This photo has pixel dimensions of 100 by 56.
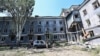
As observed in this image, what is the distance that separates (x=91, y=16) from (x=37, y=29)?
69.9 ft

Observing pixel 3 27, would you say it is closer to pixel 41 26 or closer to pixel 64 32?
pixel 41 26

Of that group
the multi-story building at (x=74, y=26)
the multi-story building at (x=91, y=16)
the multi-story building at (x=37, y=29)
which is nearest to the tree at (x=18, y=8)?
the multi-story building at (x=37, y=29)

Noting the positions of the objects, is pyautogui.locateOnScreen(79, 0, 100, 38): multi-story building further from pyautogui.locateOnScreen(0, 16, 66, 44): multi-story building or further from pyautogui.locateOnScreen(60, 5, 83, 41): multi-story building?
pyautogui.locateOnScreen(0, 16, 66, 44): multi-story building

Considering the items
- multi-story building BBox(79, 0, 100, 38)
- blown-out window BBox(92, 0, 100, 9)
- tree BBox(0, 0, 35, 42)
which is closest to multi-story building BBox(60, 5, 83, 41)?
multi-story building BBox(79, 0, 100, 38)

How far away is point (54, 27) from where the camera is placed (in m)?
48.4

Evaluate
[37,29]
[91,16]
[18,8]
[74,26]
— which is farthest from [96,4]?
[37,29]

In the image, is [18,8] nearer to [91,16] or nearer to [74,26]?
[74,26]

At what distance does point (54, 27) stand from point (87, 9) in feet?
55.0

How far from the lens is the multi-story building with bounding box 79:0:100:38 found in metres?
29.9

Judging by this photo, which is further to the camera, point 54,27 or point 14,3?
point 54,27

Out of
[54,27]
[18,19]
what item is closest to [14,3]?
[18,19]

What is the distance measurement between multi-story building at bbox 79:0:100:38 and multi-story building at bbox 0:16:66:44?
1276 centimetres

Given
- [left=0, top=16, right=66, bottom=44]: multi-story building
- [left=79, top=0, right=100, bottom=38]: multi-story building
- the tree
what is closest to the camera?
[left=79, top=0, right=100, bottom=38]: multi-story building

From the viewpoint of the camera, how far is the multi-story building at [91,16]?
29.9 metres
